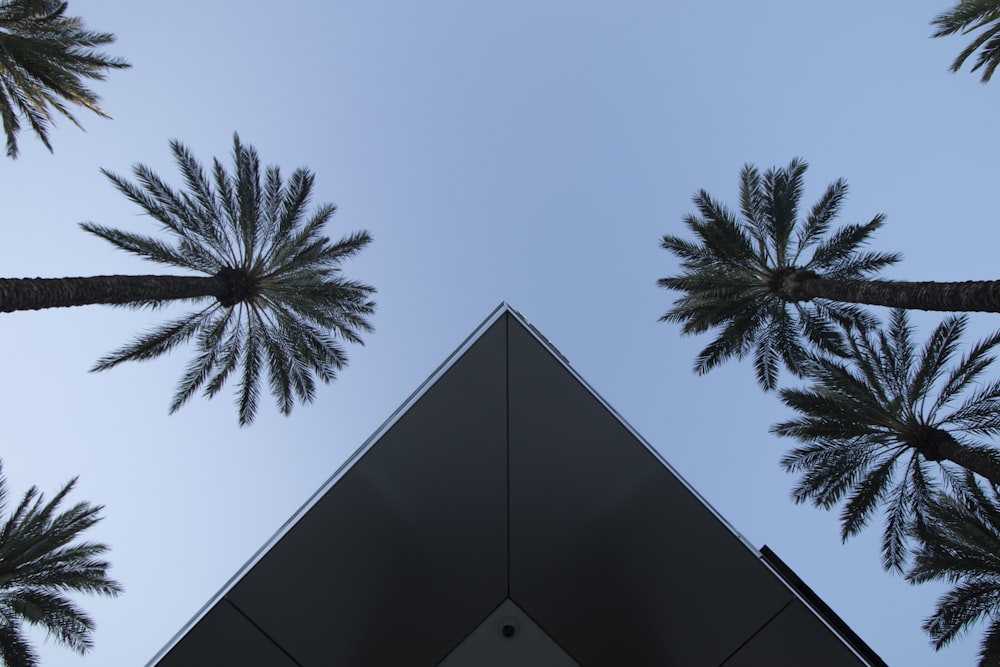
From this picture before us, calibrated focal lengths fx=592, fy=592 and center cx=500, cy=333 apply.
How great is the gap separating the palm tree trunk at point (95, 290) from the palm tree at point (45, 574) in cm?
567

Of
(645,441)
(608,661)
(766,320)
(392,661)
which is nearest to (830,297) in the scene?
(766,320)

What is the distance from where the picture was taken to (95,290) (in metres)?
10.5

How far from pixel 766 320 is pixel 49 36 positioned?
18.9 metres

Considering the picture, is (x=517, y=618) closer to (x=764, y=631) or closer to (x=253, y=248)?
(x=764, y=631)

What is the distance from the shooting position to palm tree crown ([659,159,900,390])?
15109 mm

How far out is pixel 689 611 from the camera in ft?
18.5

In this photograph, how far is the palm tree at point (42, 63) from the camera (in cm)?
1256

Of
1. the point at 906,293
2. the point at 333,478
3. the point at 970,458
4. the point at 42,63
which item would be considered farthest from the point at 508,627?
the point at 42,63

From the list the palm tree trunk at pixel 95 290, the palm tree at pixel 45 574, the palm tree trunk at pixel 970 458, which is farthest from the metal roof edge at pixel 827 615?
the palm tree at pixel 45 574

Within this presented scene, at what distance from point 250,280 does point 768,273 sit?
43.7 ft

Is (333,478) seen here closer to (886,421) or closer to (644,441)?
(644,441)

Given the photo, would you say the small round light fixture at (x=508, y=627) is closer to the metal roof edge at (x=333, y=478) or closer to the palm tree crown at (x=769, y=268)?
the metal roof edge at (x=333, y=478)

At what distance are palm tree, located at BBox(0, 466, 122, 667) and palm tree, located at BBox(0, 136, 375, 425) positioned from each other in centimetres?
345

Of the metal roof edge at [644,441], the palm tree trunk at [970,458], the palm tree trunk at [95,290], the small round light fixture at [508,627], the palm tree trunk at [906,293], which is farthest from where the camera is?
the palm tree trunk at [970,458]
